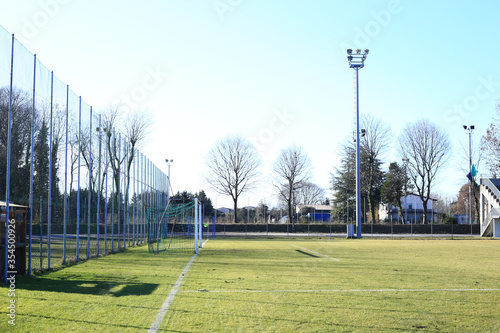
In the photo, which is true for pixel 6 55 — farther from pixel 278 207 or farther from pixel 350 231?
pixel 278 207

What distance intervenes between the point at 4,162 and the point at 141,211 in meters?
19.3

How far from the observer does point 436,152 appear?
6334 centimetres

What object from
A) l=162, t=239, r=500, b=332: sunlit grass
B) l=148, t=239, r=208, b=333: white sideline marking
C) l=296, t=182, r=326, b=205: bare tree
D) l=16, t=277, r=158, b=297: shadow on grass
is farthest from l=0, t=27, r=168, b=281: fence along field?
l=296, t=182, r=326, b=205: bare tree

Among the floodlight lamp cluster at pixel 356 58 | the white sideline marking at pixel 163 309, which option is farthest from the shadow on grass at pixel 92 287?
the floodlight lamp cluster at pixel 356 58

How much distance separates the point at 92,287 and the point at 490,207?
49.2 metres

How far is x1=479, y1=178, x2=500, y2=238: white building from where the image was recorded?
1845 inches

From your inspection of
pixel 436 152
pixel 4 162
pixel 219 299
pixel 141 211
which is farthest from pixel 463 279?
pixel 436 152

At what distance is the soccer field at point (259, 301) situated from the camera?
6.36 metres

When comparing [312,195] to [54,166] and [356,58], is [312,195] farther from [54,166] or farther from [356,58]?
[54,166]

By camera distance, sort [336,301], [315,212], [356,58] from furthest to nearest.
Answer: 1. [315,212]
2. [356,58]
3. [336,301]

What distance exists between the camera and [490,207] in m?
50.8

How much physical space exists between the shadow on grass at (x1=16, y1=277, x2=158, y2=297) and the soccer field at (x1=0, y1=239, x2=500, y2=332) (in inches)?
0.7

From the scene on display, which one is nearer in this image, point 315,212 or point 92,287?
point 92,287

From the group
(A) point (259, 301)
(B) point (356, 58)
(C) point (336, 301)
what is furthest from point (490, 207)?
(A) point (259, 301)
